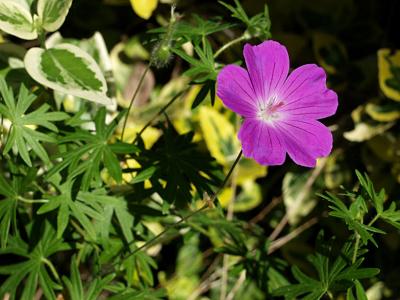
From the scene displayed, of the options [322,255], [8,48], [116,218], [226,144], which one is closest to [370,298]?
[226,144]

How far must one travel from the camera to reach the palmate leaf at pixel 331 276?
163 centimetres

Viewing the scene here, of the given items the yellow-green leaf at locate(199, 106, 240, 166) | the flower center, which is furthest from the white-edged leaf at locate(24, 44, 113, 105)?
the yellow-green leaf at locate(199, 106, 240, 166)

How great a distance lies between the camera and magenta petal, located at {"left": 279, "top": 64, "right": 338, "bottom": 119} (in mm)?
1660

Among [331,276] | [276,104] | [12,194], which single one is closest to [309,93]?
[276,104]

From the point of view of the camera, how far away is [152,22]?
10.4ft

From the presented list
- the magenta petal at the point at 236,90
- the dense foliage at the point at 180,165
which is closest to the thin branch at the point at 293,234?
the dense foliage at the point at 180,165

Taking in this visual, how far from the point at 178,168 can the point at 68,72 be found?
465 millimetres

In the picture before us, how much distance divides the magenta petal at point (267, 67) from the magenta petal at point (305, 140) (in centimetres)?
9

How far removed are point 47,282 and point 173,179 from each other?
1.51 ft

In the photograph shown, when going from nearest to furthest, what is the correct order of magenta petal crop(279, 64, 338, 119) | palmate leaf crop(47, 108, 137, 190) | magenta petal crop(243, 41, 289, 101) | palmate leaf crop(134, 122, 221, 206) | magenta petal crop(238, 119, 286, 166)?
magenta petal crop(238, 119, 286, 166) < magenta petal crop(243, 41, 289, 101) < magenta petal crop(279, 64, 338, 119) < palmate leaf crop(47, 108, 137, 190) < palmate leaf crop(134, 122, 221, 206)

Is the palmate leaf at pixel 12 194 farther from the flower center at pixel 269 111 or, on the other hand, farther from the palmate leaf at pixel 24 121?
the flower center at pixel 269 111

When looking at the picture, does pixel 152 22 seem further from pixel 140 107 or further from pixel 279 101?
pixel 279 101

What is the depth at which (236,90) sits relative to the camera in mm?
1502

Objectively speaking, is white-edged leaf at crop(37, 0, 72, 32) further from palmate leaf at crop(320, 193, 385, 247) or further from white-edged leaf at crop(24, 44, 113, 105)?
palmate leaf at crop(320, 193, 385, 247)
